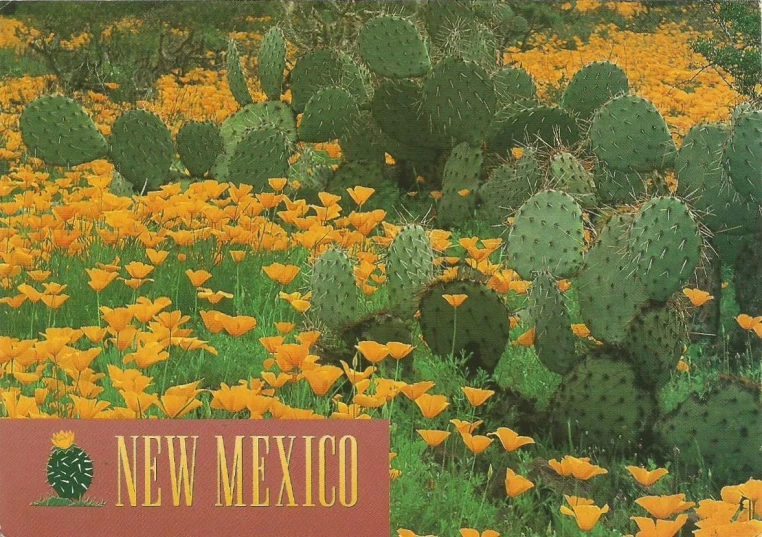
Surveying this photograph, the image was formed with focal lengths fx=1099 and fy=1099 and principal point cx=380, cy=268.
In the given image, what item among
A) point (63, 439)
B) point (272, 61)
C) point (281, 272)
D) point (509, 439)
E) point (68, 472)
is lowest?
point (68, 472)

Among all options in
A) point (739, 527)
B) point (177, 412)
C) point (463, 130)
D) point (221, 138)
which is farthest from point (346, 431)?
point (221, 138)

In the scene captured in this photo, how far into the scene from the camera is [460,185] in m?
4.95

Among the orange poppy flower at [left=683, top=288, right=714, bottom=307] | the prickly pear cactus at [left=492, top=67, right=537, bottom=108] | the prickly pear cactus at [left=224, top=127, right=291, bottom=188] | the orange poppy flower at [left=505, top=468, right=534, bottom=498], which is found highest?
the prickly pear cactus at [left=492, top=67, right=537, bottom=108]

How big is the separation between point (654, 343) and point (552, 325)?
0.30m

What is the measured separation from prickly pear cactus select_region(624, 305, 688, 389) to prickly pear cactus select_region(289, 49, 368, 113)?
8.50 feet

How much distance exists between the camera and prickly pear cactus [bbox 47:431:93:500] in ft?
10.0

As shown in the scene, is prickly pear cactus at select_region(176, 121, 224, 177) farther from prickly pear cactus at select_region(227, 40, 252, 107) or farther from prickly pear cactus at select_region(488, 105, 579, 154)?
prickly pear cactus at select_region(488, 105, 579, 154)

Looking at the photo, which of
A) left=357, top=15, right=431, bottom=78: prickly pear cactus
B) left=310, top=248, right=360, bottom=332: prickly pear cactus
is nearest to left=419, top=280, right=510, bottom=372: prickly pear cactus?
left=310, top=248, right=360, bottom=332: prickly pear cactus

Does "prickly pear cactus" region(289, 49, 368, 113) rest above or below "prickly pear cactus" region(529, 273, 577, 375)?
above

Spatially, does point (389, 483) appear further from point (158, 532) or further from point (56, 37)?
point (56, 37)

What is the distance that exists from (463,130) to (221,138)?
1.19 metres

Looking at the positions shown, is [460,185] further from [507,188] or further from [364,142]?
[364,142]

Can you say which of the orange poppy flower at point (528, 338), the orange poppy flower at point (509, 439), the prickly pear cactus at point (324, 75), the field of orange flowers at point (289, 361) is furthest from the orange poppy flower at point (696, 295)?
the prickly pear cactus at point (324, 75)

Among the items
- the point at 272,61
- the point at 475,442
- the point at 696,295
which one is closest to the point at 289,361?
the point at 475,442
